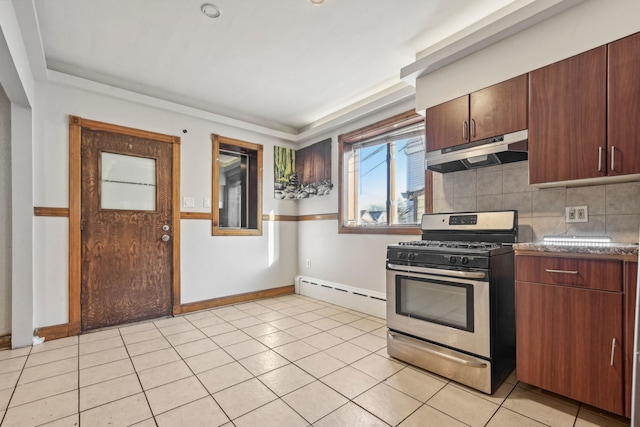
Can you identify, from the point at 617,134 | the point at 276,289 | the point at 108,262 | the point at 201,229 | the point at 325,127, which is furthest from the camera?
the point at 276,289

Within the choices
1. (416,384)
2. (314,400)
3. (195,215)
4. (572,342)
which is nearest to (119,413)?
(314,400)

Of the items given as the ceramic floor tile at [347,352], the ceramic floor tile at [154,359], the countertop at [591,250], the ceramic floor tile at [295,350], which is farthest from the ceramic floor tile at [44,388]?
the countertop at [591,250]

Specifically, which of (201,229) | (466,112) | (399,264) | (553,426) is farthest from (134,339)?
(466,112)

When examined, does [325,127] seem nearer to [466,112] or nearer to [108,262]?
[466,112]

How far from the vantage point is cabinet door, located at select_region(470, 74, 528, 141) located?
2.03 metres

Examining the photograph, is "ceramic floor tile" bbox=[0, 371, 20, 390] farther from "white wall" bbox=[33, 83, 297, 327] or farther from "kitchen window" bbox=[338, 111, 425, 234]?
"kitchen window" bbox=[338, 111, 425, 234]

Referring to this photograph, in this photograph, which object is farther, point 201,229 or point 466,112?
point 201,229

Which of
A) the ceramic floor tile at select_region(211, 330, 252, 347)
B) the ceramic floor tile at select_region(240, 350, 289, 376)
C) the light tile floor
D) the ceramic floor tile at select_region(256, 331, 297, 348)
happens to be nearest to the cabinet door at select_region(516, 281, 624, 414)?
the light tile floor

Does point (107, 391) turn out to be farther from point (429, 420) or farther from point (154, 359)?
point (429, 420)

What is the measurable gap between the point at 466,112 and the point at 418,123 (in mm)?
861

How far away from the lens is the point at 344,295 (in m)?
3.78

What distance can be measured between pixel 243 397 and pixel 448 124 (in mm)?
2418

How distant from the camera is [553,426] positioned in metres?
1.53

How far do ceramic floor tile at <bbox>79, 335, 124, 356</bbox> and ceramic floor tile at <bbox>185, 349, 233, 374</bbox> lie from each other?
2.68 feet
